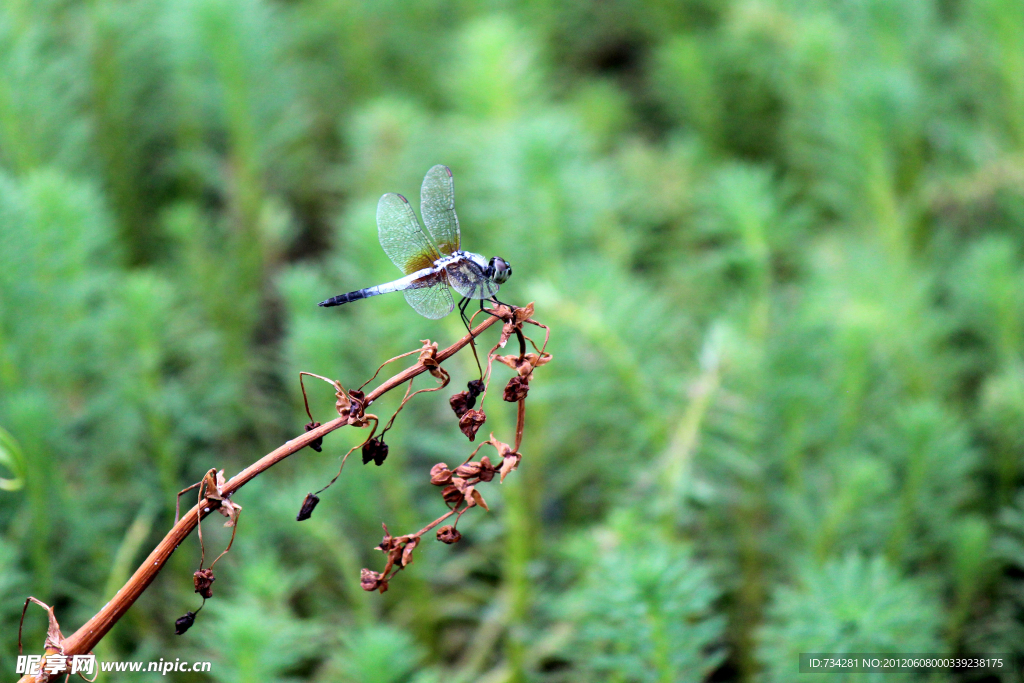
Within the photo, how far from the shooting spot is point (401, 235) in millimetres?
1129

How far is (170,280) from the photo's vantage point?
68.4 inches

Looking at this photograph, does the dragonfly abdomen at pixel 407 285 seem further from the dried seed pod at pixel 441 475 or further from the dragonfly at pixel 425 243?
the dried seed pod at pixel 441 475

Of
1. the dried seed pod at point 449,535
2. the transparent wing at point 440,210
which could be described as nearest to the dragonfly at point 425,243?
the transparent wing at point 440,210

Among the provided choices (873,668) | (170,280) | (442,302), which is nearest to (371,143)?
(170,280)

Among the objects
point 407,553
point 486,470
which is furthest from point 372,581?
point 486,470

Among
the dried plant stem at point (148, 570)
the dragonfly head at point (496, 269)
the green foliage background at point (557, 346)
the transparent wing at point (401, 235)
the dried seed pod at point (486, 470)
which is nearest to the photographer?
the dried plant stem at point (148, 570)

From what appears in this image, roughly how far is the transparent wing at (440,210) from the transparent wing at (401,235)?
16 mm

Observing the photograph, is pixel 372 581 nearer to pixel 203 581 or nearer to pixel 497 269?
pixel 203 581

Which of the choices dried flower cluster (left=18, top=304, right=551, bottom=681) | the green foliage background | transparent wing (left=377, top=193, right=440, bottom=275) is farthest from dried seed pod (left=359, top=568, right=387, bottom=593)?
transparent wing (left=377, top=193, right=440, bottom=275)

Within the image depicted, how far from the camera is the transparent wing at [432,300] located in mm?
1016

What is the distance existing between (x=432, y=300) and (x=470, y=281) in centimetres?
8

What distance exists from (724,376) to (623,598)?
573mm

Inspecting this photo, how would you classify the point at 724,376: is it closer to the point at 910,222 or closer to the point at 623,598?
the point at 623,598

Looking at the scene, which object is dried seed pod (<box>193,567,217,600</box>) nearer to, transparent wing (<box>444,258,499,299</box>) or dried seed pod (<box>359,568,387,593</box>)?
dried seed pod (<box>359,568,387,593</box>)
